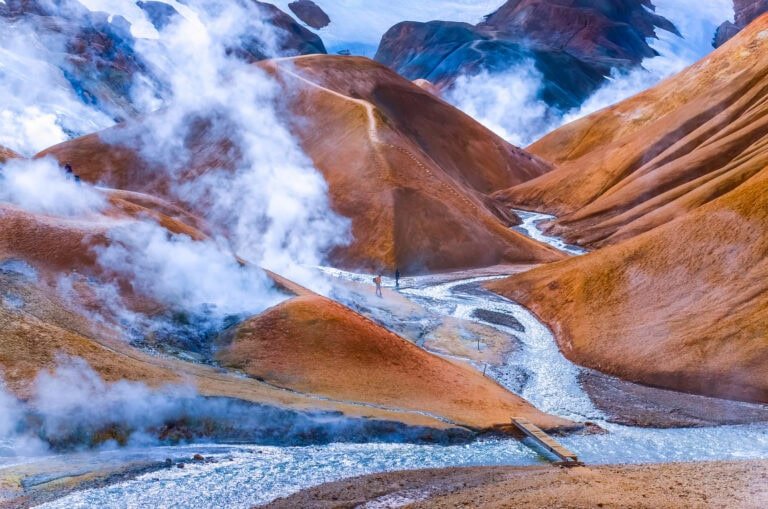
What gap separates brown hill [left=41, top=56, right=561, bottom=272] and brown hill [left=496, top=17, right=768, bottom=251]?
10.3 m

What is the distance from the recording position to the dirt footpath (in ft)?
69.5

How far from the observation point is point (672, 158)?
100312mm

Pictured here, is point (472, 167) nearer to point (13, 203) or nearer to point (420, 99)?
point (420, 99)

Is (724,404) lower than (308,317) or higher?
higher

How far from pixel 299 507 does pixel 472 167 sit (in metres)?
107

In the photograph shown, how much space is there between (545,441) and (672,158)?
262ft

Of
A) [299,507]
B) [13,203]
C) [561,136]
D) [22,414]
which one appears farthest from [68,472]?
[561,136]

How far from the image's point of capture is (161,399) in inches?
1083

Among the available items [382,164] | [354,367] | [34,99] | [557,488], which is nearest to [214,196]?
[382,164]

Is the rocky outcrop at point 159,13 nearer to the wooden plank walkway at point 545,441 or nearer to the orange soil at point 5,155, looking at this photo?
the orange soil at point 5,155

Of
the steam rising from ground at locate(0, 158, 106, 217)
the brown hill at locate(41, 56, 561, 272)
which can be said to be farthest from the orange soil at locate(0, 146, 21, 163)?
the brown hill at locate(41, 56, 561, 272)

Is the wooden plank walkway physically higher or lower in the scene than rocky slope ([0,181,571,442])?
higher

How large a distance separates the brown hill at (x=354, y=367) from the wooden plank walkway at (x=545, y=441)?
0.78m

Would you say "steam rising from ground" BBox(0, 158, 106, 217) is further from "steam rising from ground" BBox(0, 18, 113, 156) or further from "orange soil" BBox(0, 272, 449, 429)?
"steam rising from ground" BBox(0, 18, 113, 156)
